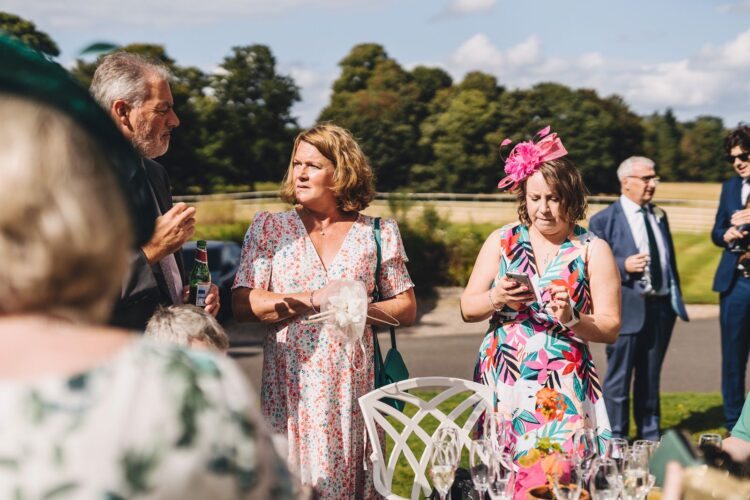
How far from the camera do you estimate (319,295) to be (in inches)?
139

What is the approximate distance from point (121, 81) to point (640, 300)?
428cm

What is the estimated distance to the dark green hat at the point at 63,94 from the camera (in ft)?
3.49

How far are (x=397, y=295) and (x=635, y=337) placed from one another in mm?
2957

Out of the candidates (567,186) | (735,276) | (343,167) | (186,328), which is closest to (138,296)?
(186,328)

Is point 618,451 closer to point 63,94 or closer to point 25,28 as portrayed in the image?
point 63,94

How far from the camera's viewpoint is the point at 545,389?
353 cm

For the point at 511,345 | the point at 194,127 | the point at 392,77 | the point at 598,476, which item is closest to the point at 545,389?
the point at 511,345

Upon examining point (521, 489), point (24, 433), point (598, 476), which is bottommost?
point (521, 489)

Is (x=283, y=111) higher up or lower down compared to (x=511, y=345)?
higher up

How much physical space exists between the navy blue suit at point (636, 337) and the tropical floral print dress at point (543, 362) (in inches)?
94.6

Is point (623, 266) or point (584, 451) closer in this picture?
→ point (584, 451)

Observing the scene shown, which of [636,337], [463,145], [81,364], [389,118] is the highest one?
[389,118]

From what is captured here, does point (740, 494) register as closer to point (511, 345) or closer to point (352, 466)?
point (511, 345)

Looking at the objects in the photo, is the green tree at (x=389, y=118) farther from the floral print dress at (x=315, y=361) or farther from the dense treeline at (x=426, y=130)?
the floral print dress at (x=315, y=361)
